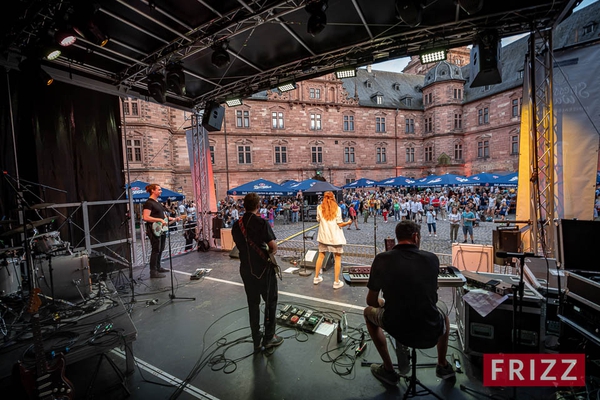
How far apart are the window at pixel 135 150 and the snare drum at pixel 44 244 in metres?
20.3

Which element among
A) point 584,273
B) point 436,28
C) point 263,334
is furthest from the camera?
point 436,28

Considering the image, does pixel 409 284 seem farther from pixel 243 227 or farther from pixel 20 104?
pixel 20 104

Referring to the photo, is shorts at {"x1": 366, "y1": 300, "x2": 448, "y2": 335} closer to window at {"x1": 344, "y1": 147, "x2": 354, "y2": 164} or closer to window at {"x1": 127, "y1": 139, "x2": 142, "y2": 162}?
window at {"x1": 127, "y1": 139, "x2": 142, "y2": 162}

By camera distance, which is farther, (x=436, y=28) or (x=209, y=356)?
(x=436, y=28)

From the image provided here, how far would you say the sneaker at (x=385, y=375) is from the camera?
9.09 feet

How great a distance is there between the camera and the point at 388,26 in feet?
17.2

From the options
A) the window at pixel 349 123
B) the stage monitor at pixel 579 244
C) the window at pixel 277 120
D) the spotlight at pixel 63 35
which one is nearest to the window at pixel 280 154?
the window at pixel 277 120

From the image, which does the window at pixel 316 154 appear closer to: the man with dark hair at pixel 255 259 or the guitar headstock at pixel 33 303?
the man with dark hair at pixel 255 259

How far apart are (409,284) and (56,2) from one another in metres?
6.22

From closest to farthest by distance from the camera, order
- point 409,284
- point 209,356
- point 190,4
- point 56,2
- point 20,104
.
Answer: point 409,284 < point 209,356 < point 56,2 < point 190,4 < point 20,104

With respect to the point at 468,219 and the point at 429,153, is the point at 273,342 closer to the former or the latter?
the point at 468,219

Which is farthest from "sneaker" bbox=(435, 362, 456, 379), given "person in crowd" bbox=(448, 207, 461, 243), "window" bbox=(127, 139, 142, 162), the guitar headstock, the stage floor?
"window" bbox=(127, 139, 142, 162)

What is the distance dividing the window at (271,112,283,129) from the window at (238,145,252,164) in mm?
3717

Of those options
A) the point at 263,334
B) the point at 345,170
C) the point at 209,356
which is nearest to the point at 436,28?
the point at 263,334
